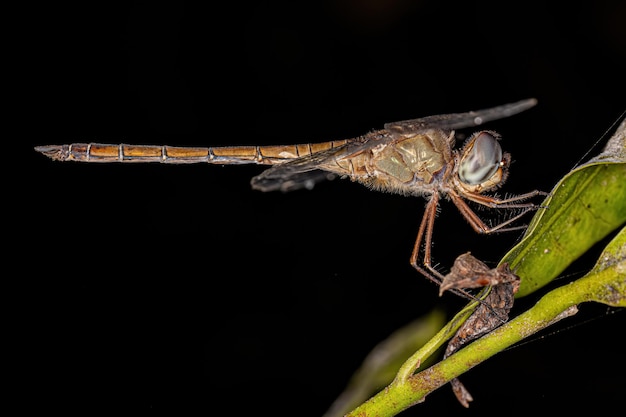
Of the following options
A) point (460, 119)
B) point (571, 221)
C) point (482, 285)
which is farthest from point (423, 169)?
point (482, 285)

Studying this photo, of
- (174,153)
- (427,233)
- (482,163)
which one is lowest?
(427,233)

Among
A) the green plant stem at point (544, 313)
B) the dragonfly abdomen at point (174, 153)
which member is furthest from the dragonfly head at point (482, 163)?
the green plant stem at point (544, 313)

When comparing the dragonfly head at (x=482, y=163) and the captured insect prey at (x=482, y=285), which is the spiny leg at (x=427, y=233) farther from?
the captured insect prey at (x=482, y=285)

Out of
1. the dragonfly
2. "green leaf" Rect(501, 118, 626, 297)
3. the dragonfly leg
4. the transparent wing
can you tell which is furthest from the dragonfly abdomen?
"green leaf" Rect(501, 118, 626, 297)

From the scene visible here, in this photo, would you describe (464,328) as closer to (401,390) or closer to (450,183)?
(401,390)

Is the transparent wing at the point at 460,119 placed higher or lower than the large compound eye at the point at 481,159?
higher

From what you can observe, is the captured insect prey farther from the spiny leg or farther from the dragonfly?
the spiny leg

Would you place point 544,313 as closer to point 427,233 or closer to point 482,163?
point 482,163
